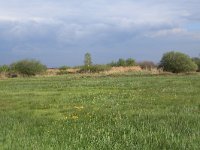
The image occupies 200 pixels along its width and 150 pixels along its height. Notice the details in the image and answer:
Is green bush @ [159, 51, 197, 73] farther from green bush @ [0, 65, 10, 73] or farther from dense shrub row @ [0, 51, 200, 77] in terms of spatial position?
green bush @ [0, 65, 10, 73]

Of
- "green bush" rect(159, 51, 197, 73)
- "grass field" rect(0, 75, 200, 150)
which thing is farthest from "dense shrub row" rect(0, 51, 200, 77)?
"grass field" rect(0, 75, 200, 150)

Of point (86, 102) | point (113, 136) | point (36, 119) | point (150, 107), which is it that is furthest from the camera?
point (86, 102)

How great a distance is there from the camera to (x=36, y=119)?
18.4 meters

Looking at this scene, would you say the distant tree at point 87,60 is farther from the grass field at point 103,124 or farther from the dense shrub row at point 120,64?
the grass field at point 103,124

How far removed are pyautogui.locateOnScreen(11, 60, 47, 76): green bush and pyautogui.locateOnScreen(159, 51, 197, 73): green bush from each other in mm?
17829

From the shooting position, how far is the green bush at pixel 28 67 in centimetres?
7329

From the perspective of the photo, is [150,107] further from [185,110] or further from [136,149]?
[136,149]

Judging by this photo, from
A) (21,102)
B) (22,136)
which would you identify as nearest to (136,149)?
(22,136)

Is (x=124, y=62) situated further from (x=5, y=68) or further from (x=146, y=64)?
(x=5, y=68)

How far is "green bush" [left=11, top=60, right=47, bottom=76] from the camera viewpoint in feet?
240

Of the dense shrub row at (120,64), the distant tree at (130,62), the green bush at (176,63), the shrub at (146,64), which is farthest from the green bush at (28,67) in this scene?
the distant tree at (130,62)

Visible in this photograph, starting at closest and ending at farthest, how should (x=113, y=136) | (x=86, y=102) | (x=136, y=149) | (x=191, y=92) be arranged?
1. (x=136, y=149)
2. (x=113, y=136)
3. (x=86, y=102)
4. (x=191, y=92)

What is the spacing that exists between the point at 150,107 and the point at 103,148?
901 centimetres

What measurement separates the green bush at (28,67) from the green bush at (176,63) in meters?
17.8
